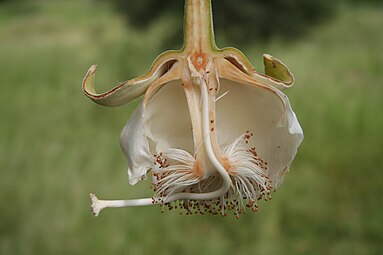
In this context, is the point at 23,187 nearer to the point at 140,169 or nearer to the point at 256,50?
the point at 140,169

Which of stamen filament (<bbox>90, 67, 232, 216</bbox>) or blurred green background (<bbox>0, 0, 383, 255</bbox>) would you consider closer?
stamen filament (<bbox>90, 67, 232, 216</bbox>)

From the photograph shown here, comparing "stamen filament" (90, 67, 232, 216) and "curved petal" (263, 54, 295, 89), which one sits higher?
"curved petal" (263, 54, 295, 89)

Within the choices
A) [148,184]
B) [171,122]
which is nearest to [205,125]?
[171,122]

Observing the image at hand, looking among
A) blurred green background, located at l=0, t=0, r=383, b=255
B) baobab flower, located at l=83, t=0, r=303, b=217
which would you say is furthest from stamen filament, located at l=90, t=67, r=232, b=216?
blurred green background, located at l=0, t=0, r=383, b=255

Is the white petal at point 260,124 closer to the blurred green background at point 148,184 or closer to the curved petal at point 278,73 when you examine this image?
the curved petal at point 278,73

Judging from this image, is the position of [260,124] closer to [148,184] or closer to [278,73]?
[278,73]

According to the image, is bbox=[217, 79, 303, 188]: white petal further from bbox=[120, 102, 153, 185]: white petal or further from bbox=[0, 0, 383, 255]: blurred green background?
bbox=[0, 0, 383, 255]: blurred green background
